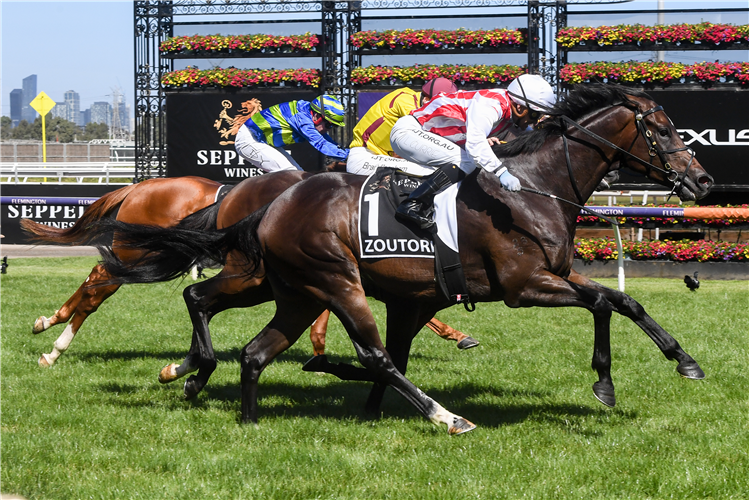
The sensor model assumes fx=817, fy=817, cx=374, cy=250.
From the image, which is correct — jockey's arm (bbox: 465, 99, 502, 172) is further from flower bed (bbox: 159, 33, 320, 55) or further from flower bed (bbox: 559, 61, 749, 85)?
flower bed (bbox: 159, 33, 320, 55)

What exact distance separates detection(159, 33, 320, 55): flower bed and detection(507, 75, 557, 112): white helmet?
37.6ft

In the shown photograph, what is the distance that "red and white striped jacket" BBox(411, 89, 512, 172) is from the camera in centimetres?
442

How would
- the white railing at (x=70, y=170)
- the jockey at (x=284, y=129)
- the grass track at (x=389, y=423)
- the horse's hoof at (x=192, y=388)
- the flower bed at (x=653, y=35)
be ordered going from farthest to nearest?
the white railing at (x=70, y=170) < the flower bed at (x=653, y=35) < the jockey at (x=284, y=129) < the horse's hoof at (x=192, y=388) < the grass track at (x=389, y=423)

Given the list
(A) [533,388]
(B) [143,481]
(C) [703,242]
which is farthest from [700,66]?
(B) [143,481]

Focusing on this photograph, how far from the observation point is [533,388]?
5.65 m

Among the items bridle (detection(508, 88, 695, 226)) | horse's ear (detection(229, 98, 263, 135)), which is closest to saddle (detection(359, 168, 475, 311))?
bridle (detection(508, 88, 695, 226))

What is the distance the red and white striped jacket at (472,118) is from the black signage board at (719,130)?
8983mm

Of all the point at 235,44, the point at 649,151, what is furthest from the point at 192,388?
the point at 235,44

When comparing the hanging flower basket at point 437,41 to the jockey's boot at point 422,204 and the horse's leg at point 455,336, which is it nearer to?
the horse's leg at point 455,336

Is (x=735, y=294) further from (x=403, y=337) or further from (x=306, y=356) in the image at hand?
(x=403, y=337)

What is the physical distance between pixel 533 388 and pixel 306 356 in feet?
7.46

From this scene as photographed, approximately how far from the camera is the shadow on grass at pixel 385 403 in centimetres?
491

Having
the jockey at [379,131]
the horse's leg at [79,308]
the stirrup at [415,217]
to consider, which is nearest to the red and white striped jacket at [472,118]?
the stirrup at [415,217]

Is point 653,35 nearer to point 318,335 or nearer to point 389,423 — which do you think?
point 318,335
